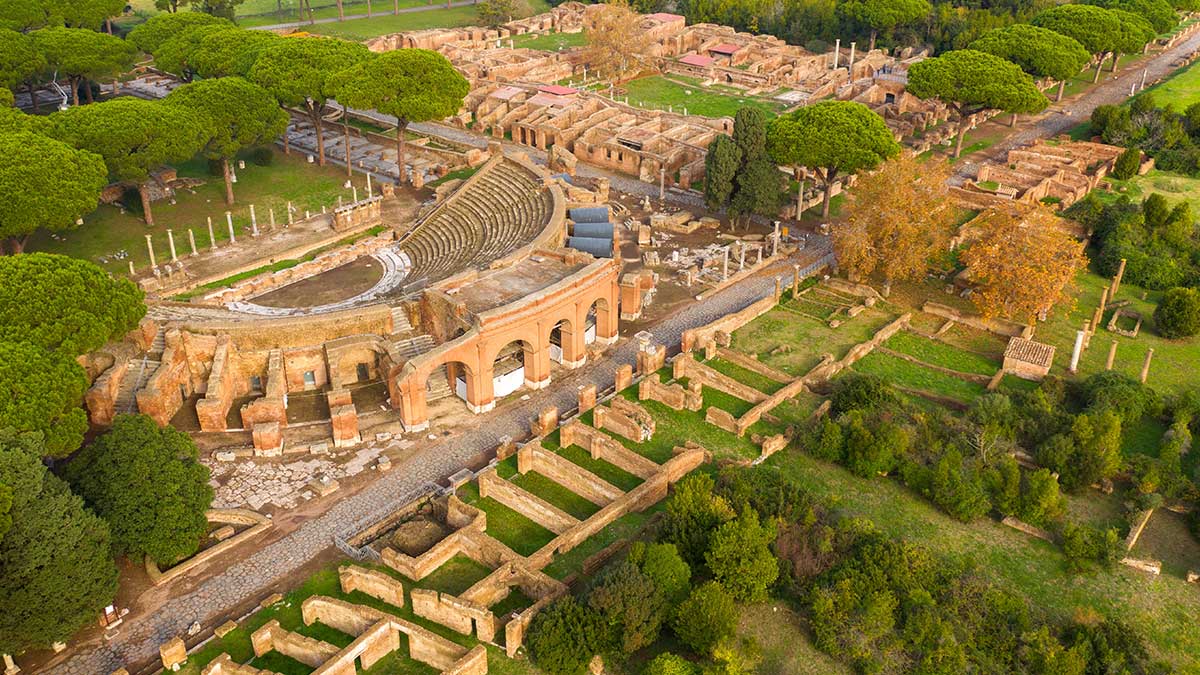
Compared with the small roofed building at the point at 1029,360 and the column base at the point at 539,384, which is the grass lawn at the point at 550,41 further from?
the small roofed building at the point at 1029,360

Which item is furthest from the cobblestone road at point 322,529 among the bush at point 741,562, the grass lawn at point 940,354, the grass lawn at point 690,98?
the grass lawn at point 690,98

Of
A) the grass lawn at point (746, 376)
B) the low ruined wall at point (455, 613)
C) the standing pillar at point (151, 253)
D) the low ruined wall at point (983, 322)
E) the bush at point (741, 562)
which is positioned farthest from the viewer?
the standing pillar at point (151, 253)

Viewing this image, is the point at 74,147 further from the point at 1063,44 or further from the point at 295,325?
the point at 1063,44

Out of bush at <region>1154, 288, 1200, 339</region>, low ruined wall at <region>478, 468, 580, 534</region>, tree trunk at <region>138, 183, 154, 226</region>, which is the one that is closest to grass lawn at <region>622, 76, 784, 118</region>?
bush at <region>1154, 288, 1200, 339</region>

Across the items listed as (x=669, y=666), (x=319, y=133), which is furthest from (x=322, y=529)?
(x=319, y=133)

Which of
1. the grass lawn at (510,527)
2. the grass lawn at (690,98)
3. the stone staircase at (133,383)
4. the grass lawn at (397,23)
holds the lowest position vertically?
the grass lawn at (510,527)

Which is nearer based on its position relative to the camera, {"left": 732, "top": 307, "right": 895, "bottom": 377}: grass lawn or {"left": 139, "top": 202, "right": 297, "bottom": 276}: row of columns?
{"left": 732, "top": 307, "right": 895, "bottom": 377}: grass lawn

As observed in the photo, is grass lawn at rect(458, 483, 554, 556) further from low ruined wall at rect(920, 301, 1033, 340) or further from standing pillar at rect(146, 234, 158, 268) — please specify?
standing pillar at rect(146, 234, 158, 268)
